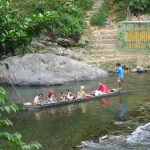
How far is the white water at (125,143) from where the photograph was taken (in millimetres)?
14039

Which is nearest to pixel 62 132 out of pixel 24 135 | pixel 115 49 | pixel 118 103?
pixel 24 135

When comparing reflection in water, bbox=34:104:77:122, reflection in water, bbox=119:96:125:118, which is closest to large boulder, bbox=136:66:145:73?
reflection in water, bbox=119:96:125:118

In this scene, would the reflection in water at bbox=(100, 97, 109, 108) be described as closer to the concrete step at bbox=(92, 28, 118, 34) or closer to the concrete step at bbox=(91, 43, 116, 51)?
the concrete step at bbox=(91, 43, 116, 51)

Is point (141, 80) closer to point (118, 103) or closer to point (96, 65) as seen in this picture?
point (96, 65)

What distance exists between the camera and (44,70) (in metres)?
27.0

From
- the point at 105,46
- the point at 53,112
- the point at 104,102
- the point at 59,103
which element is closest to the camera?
the point at 53,112

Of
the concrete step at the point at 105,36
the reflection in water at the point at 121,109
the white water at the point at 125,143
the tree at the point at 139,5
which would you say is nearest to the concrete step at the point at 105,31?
the concrete step at the point at 105,36

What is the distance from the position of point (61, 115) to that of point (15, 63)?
8705mm

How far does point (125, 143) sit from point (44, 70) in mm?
13164

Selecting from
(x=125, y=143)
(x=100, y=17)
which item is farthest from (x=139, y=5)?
(x=125, y=143)

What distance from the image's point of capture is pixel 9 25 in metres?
26.0

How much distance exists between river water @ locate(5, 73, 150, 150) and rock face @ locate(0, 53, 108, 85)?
0.74 meters

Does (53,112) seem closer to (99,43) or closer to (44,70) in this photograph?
(44,70)

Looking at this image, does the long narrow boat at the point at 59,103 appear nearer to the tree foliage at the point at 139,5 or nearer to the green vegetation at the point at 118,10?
the green vegetation at the point at 118,10
